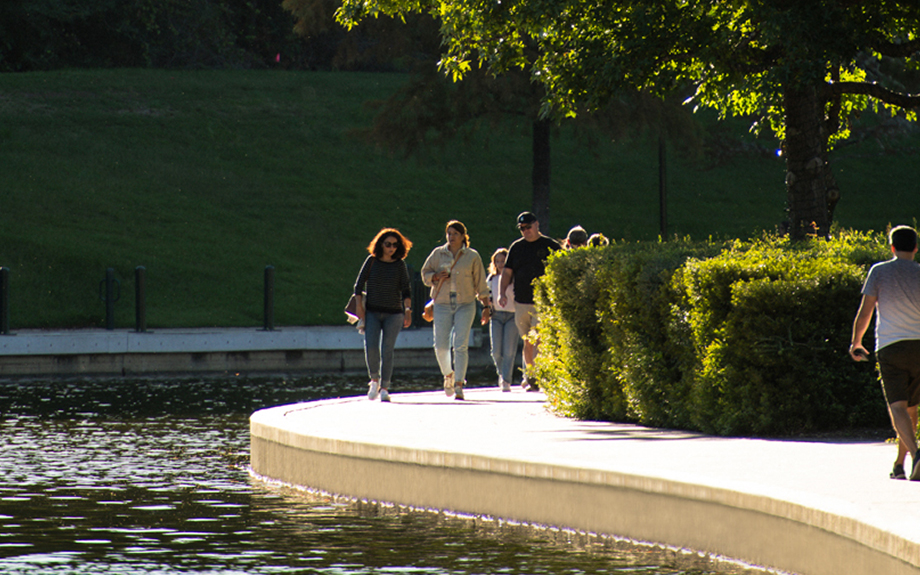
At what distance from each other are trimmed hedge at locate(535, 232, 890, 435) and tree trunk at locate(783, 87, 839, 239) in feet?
9.67

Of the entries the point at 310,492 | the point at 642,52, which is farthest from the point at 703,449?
the point at 642,52

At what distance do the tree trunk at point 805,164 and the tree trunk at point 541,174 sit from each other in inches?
687

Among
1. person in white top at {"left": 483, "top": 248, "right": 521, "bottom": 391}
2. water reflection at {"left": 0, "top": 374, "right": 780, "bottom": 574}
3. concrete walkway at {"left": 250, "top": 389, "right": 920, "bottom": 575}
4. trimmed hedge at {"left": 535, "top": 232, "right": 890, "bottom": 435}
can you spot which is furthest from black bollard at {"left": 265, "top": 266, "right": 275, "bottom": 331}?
trimmed hedge at {"left": 535, "top": 232, "right": 890, "bottom": 435}

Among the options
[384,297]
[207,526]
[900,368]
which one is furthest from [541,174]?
[900,368]

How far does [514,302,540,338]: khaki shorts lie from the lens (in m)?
14.9

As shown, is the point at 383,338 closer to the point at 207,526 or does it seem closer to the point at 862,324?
the point at 207,526

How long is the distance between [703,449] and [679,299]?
64.7 inches

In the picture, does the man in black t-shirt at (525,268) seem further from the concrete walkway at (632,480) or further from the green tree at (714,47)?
the concrete walkway at (632,480)

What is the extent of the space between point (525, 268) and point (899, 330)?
706 centimetres

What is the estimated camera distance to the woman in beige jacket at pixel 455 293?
14602 millimetres

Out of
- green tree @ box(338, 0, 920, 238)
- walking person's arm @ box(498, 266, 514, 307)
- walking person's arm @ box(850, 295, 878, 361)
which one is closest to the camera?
walking person's arm @ box(850, 295, 878, 361)

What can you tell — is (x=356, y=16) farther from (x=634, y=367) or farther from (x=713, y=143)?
(x=713, y=143)

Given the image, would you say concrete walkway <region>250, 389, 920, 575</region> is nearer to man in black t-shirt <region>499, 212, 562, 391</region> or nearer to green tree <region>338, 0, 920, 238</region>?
man in black t-shirt <region>499, 212, 562, 391</region>

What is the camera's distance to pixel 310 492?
1000 cm
